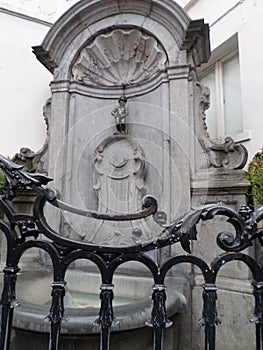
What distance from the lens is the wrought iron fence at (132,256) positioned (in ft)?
2.82

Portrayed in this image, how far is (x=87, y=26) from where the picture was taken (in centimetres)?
344

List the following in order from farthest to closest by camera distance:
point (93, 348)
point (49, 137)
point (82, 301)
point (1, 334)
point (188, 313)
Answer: point (49, 137), point (188, 313), point (82, 301), point (93, 348), point (1, 334)

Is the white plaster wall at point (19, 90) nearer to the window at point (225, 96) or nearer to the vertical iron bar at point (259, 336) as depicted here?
the window at point (225, 96)

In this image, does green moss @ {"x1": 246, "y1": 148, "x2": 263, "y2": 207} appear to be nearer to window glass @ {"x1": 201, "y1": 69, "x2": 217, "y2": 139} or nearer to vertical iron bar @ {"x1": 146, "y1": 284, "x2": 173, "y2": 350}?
window glass @ {"x1": 201, "y1": 69, "x2": 217, "y2": 139}

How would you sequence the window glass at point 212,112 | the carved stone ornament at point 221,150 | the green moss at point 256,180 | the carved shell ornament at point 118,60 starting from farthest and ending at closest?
the window glass at point 212,112
the carved shell ornament at point 118,60
the carved stone ornament at point 221,150
the green moss at point 256,180

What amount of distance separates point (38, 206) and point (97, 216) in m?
0.20

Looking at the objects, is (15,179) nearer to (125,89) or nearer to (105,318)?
(105,318)

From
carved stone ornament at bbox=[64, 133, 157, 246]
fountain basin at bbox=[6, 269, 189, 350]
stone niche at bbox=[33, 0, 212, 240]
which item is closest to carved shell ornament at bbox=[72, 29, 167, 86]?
stone niche at bbox=[33, 0, 212, 240]

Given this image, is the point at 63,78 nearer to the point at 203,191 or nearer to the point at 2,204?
the point at 203,191

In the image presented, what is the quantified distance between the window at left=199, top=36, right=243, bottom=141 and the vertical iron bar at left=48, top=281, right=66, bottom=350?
3654mm

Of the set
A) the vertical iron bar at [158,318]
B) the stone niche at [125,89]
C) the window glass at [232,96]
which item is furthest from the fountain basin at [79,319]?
the window glass at [232,96]

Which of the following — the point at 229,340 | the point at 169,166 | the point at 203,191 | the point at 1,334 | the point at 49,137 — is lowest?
the point at 229,340

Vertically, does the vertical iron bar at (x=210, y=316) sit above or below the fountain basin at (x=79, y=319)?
above

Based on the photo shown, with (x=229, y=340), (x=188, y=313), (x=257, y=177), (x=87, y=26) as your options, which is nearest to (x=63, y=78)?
(x=87, y=26)
